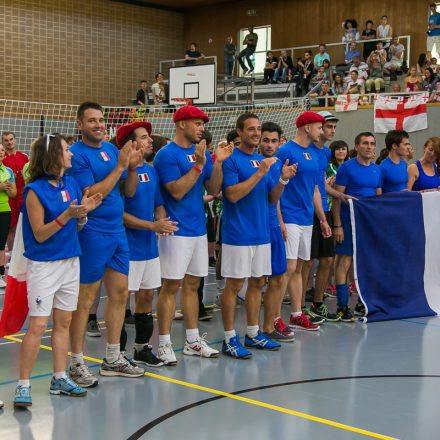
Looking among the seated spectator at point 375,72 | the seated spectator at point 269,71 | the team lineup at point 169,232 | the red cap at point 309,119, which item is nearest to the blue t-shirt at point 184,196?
the team lineup at point 169,232

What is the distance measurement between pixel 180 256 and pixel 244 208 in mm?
715

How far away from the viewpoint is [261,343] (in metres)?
6.29

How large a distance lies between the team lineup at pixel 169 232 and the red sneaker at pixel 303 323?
1 centimetres

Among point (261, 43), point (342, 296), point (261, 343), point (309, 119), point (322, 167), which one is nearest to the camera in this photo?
point (261, 343)

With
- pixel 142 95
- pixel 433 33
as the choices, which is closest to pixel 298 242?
pixel 433 33

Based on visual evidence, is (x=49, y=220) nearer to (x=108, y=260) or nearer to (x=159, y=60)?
(x=108, y=260)

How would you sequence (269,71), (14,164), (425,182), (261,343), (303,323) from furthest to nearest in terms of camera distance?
(269,71) < (14,164) < (425,182) < (303,323) < (261,343)

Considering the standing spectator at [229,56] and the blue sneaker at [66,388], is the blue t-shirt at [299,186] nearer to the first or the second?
the blue sneaker at [66,388]

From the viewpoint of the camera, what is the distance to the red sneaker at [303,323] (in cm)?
705

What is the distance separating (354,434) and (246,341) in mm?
2224

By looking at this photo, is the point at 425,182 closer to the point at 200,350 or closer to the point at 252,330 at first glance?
the point at 252,330

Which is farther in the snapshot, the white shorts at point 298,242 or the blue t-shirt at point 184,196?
the white shorts at point 298,242

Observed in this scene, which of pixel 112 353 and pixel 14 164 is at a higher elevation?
pixel 14 164

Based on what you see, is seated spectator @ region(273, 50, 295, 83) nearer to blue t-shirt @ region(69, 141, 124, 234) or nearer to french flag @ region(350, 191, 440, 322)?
french flag @ region(350, 191, 440, 322)
